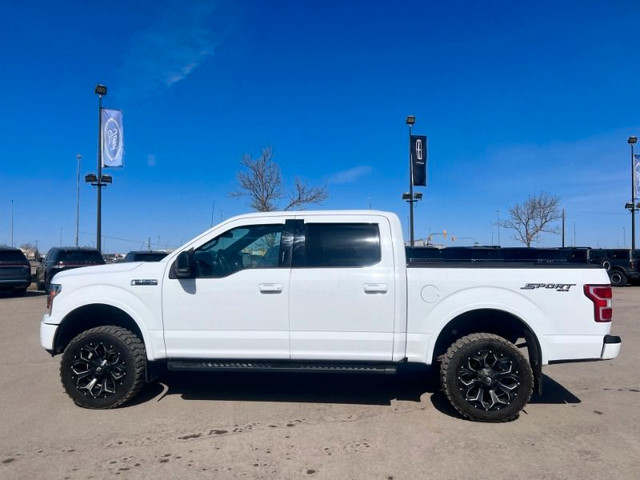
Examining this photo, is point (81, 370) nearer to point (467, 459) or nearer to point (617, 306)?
point (467, 459)

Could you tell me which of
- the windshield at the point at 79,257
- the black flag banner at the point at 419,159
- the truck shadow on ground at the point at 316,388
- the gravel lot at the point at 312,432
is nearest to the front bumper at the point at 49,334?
the gravel lot at the point at 312,432

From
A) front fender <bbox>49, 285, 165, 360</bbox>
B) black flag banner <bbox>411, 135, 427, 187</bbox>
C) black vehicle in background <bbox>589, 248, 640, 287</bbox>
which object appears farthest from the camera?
black flag banner <bbox>411, 135, 427, 187</bbox>

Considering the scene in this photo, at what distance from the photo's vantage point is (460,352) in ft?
15.5

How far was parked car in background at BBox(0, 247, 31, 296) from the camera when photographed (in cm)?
1582

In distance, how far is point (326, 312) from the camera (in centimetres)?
481

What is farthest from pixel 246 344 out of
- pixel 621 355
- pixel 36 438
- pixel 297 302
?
pixel 621 355

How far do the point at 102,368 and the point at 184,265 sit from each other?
1.46 meters

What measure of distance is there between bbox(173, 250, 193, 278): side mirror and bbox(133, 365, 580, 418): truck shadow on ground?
156cm

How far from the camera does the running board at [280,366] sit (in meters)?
4.80

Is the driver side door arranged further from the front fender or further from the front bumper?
the front bumper

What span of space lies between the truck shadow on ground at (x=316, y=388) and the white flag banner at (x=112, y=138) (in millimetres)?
14771

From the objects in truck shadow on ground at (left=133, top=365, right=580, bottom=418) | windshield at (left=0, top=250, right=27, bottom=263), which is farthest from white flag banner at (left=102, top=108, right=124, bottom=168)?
truck shadow on ground at (left=133, top=365, right=580, bottom=418)

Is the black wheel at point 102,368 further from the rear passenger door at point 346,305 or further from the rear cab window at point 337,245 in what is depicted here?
the rear cab window at point 337,245

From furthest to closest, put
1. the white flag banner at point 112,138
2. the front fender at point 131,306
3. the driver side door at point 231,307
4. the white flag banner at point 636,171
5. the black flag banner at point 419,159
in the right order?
the white flag banner at point 636,171
the black flag banner at point 419,159
the white flag banner at point 112,138
the front fender at point 131,306
the driver side door at point 231,307
